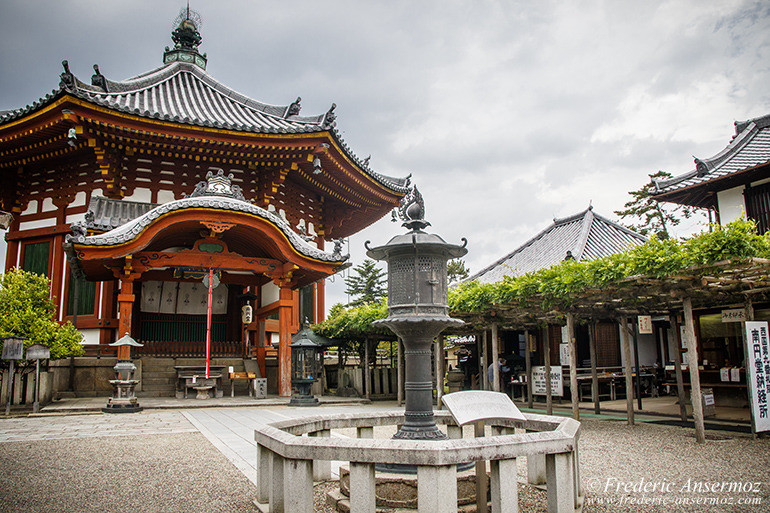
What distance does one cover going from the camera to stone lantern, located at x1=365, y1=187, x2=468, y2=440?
5449mm

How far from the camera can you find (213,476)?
5.85 m

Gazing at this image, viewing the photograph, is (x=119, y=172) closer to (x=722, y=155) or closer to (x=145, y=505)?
(x=145, y=505)

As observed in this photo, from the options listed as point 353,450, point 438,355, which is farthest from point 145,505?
point 438,355

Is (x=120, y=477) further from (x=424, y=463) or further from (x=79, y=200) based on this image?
(x=79, y=200)

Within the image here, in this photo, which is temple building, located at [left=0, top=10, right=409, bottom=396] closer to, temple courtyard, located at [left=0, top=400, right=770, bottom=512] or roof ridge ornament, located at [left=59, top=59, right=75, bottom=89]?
roof ridge ornament, located at [left=59, top=59, right=75, bottom=89]

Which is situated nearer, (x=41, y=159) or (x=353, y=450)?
(x=353, y=450)

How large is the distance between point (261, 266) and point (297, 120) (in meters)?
6.63

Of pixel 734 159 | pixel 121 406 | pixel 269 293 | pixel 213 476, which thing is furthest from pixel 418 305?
pixel 734 159

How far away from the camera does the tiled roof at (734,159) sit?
1355 cm

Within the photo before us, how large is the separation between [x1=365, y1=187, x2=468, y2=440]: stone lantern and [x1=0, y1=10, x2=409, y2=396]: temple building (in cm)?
795

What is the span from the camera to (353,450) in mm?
3982

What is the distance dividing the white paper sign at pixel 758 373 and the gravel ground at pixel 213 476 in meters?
0.39

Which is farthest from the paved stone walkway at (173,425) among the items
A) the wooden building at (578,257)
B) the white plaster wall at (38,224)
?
the wooden building at (578,257)

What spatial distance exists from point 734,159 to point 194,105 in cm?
1628
